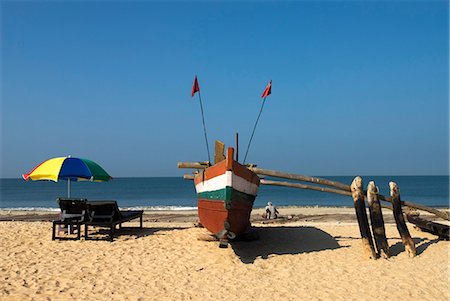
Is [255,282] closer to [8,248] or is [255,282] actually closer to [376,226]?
[376,226]

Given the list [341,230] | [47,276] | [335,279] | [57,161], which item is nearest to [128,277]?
[47,276]

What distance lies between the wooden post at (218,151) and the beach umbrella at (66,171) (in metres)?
3.97

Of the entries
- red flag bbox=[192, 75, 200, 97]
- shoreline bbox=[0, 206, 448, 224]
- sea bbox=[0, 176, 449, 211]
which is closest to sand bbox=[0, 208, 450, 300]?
red flag bbox=[192, 75, 200, 97]

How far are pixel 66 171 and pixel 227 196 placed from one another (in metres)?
5.24

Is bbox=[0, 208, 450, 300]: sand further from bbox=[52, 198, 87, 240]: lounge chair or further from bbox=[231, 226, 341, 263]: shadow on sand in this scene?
bbox=[52, 198, 87, 240]: lounge chair

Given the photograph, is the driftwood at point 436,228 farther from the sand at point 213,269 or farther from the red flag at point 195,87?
the red flag at point 195,87

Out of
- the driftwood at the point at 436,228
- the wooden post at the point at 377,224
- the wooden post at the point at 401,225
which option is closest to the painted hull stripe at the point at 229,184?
the wooden post at the point at 377,224

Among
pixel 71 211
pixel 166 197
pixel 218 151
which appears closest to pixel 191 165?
pixel 218 151

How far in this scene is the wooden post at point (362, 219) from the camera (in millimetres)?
9000

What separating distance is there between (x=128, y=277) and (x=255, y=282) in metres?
2.44

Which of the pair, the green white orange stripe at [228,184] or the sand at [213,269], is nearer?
the sand at [213,269]

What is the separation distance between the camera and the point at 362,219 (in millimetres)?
9492

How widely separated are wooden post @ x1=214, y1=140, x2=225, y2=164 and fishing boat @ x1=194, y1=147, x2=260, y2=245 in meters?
0.42

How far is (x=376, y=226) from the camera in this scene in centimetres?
954
